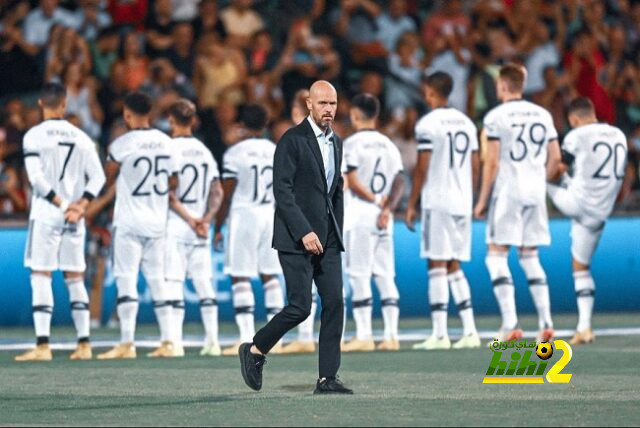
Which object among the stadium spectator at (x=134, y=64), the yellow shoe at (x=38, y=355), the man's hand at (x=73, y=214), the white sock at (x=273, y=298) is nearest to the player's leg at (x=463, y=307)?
the white sock at (x=273, y=298)

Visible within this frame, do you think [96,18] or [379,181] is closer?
[379,181]

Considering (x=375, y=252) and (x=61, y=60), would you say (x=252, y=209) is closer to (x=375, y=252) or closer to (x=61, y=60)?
(x=375, y=252)

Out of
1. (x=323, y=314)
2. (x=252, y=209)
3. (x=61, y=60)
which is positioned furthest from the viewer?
(x=61, y=60)

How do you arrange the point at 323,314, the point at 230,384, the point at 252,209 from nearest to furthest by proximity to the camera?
the point at 323,314 < the point at 230,384 < the point at 252,209

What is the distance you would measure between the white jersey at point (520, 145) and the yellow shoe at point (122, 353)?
409 cm

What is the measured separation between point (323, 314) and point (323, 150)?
3.92 ft

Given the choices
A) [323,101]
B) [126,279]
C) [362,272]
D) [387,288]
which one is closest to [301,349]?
[362,272]

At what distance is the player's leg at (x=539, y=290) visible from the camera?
16.7 m

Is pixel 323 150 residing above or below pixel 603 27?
below

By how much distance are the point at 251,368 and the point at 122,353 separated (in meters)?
4.61

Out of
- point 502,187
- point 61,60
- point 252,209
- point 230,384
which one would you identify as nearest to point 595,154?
point 502,187

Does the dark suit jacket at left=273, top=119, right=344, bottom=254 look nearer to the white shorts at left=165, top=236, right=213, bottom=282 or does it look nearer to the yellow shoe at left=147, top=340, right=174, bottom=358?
the yellow shoe at left=147, top=340, right=174, bottom=358

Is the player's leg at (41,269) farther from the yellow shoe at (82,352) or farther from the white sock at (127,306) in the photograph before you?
the white sock at (127,306)

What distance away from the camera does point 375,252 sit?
56.4 feet
